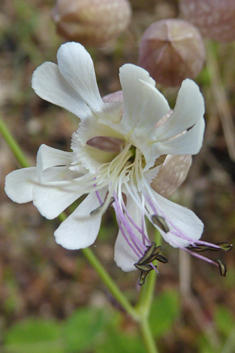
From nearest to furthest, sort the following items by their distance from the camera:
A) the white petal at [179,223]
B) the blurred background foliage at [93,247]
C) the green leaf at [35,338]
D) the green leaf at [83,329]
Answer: the white petal at [179,223], the green leaf at [83,329], the green leaf at [35,338], the blurred background foliage at [93,247]

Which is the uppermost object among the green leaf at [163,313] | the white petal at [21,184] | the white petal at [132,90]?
the white petal at [132,90]

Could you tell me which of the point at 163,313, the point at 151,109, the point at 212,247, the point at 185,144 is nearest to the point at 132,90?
the point at 151,109

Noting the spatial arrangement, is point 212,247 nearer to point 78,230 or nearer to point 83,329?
point 78,230

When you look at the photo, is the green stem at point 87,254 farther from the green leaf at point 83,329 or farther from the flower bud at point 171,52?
the green leaf at point 83,329

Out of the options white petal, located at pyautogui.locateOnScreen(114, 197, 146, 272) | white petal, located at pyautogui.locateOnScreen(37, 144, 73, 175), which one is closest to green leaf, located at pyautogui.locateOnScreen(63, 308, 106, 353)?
white petal, located at pyautogui.locateOnScreen(114, 197, 146, 272)

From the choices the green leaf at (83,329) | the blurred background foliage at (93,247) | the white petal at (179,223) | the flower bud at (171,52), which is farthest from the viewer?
the blurred background foliage at (93,247)

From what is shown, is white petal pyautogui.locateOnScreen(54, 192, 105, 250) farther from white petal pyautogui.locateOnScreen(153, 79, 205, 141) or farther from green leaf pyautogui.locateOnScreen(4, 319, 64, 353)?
green leaf pyautogui.locateOnScreen(4, 319, 64, 353)

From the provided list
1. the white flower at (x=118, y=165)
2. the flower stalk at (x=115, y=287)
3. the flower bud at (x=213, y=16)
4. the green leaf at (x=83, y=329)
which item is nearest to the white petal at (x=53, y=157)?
the white flower at (x=118, y=165)
